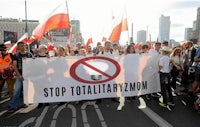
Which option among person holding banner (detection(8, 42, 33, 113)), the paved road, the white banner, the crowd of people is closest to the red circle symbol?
the white banner

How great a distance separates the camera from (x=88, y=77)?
799cm

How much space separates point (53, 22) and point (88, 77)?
10.3ft

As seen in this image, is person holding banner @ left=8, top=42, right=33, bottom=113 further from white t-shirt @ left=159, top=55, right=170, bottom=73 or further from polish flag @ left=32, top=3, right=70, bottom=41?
white t-shirt @ left=159, top=55, right=170, bottom=73

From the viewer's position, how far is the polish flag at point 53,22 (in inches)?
386

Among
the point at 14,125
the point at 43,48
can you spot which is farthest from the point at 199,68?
the point at 14,125

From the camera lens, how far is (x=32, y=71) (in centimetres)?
770

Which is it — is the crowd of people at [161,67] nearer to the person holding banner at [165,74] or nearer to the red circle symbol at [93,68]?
the person holding banner at [165,74]

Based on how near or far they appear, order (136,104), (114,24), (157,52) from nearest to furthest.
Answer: (136,104)
(157,52)
(114,24)

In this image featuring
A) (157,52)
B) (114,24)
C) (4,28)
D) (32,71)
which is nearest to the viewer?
(32,71)

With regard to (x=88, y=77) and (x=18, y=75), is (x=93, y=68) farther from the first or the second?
(x=18, y=75)

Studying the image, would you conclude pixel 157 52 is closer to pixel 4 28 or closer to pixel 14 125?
pixel 14 125

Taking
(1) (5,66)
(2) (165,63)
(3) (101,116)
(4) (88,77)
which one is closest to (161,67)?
(2) (165,63)

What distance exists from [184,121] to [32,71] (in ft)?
13.3

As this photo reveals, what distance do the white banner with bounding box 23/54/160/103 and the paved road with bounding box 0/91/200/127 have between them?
351 millimetres
